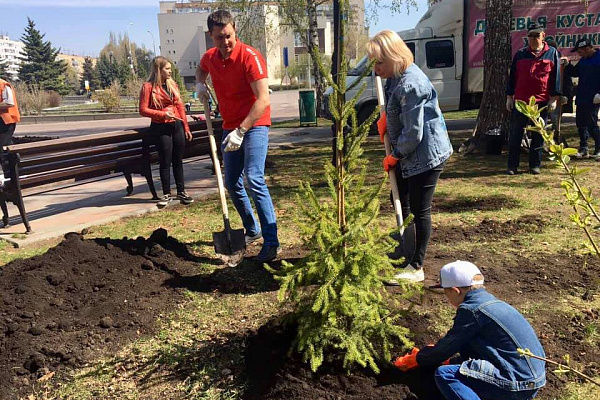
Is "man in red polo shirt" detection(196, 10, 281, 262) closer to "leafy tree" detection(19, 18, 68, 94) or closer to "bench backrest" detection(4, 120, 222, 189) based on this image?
"bench backrest" detection(4, 120, 222, 189)

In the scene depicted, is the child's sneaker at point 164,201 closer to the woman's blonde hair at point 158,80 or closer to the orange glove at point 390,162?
the woman's blonde hair at point 158,80

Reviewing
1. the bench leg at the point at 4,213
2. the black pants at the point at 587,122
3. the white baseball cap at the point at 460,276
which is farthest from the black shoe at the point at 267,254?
the black pants at the point at 587,122

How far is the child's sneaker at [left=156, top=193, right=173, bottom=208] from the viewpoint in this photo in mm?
6293

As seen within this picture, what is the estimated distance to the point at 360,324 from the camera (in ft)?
8.50

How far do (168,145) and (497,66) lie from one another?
235 inches

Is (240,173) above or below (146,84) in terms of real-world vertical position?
below

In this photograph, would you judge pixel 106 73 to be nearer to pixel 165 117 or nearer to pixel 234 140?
pixel 165 117

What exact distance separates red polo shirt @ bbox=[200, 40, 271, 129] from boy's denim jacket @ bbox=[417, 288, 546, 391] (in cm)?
245

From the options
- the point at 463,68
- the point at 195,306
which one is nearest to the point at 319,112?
the point at 463,68

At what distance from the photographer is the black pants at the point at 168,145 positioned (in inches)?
246

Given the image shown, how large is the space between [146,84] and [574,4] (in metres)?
12.4

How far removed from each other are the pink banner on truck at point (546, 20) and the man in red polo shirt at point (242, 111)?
35.8 ft

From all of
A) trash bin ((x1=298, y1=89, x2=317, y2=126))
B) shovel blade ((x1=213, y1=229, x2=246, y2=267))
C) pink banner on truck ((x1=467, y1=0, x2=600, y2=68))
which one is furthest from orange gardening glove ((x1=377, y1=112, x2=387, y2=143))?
trash bin ((x1=298, y1=89, x2=317, y2=126))

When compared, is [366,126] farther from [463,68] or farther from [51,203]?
[463,68]
